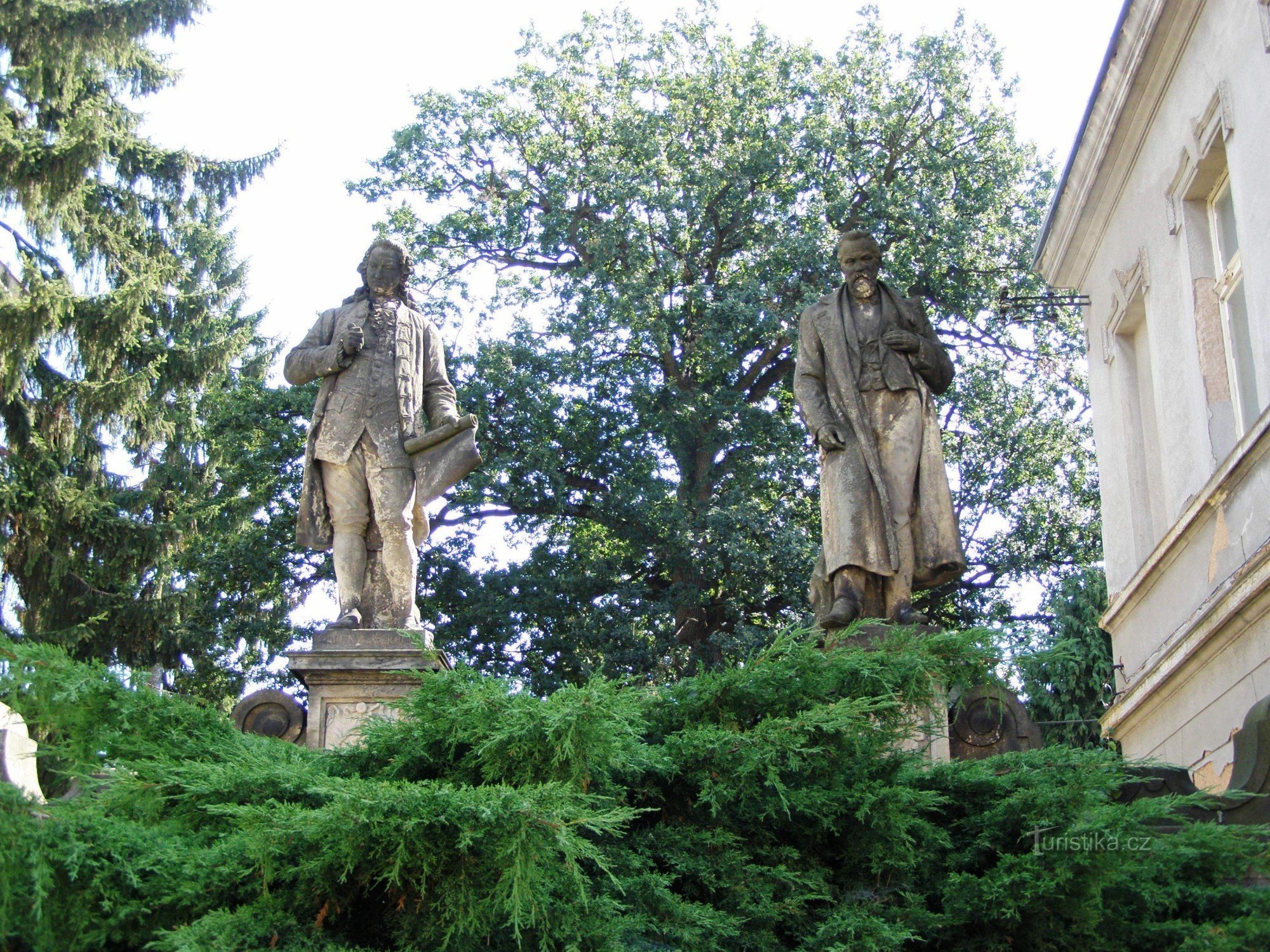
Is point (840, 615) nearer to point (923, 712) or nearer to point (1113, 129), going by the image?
point (923, 712)

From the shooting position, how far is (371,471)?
26.7 ft

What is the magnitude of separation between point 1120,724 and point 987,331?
543 inches

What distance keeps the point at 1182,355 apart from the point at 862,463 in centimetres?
501

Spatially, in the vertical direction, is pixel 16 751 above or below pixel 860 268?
below

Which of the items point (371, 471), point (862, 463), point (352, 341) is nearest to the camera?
point (862, 463)

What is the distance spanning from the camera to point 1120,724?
13344mm

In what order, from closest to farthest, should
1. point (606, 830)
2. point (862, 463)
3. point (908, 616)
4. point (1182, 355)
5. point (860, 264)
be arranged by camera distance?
point (606, 830)
point (908, 616)
point (862, 463)
point (860, 264)
point (1182, 355)

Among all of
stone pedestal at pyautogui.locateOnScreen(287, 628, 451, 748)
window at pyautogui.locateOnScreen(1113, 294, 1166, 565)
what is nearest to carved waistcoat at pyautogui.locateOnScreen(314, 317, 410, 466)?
stone pedestal at pyautogui.locateOnScreen(287, 628, 451, 748)

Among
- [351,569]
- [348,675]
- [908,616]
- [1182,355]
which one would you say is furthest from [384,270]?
[1182,355]

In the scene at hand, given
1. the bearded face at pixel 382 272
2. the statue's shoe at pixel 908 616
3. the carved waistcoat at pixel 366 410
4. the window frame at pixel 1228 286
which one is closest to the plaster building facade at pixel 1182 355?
the window frame at pixel 1228 286

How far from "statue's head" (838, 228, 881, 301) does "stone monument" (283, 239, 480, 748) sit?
7.47 feet

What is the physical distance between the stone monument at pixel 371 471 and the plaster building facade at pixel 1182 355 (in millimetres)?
4880

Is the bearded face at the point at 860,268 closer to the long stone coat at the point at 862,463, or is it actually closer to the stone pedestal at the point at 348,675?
the long stone coat at the point at 862,463

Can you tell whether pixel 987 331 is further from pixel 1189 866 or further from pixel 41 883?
pixel 41 883
